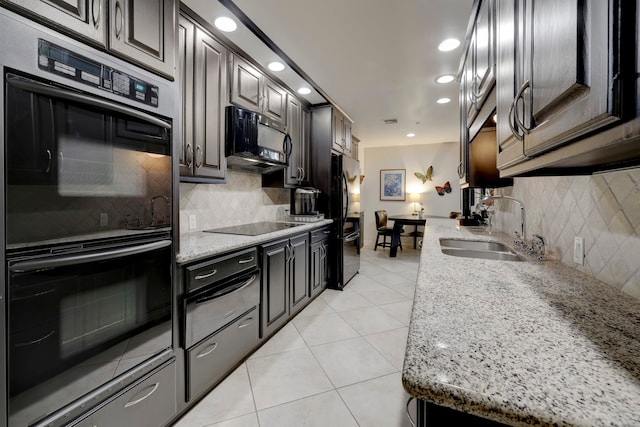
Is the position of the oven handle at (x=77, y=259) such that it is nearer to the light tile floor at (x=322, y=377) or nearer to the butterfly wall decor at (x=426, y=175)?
the light tile floor at (x=322, y=377)

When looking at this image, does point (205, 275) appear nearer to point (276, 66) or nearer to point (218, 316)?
point (218, 316)

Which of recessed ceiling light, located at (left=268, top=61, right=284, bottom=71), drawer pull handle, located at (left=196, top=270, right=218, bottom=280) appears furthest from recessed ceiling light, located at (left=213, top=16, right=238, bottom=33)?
drawer pull handle, located at (left=196, top=270, right=218, bottom=280)

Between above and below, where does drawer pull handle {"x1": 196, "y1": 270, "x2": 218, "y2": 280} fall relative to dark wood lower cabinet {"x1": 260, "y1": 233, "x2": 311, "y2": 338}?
above

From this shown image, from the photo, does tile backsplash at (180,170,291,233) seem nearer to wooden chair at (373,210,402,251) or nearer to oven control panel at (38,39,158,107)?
oven control panel at (38,39,158,107)

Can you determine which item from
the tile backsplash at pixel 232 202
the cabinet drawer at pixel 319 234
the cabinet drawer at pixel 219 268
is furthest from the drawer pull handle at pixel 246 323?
the cabinet drawer at pixel 319 234

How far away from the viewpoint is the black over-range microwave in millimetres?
2162

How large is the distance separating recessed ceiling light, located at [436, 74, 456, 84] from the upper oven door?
2744 mm

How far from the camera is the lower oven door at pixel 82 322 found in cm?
90

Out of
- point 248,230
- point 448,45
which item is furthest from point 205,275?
point 448,45

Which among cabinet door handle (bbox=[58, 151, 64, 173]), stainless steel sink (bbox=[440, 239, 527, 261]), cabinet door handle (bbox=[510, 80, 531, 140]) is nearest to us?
cabinet door handle (bbox=[510, 80, 531, 140])

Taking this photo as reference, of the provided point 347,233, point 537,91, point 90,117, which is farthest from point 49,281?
point 347,233

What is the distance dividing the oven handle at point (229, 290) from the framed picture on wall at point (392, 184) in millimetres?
5188

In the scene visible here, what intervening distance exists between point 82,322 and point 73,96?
0.85 m

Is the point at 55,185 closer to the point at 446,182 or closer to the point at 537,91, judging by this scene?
the point at 537,91
